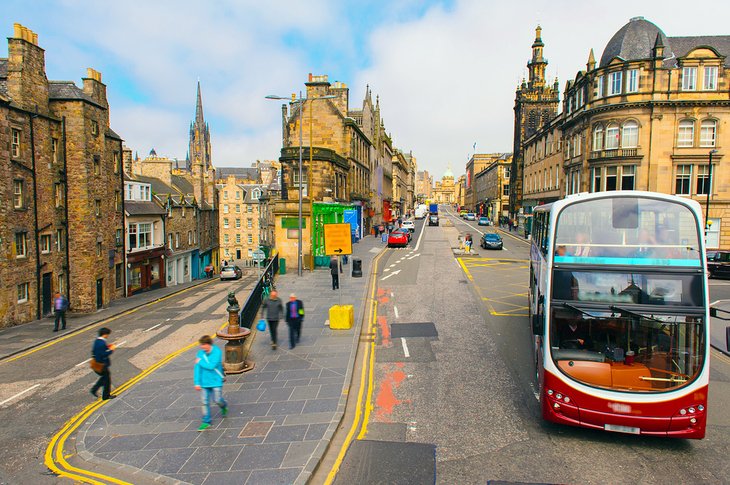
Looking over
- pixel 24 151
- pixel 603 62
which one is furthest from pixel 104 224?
pixel 603 62

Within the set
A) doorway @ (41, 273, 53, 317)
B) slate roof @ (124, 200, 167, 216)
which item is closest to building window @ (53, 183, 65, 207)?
doorway @ (41, 273, 53, 317)

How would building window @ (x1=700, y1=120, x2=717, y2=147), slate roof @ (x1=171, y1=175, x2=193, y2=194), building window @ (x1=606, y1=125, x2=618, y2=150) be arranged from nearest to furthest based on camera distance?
building window @ (x1=700, y1=120, x2=717, y2=147)
building window @ (x1=606, y1=125, x2=618, y2=150)
slate roof @ (x1=171, y1=175, x2=193, y2=194)

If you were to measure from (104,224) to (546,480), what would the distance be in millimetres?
33072

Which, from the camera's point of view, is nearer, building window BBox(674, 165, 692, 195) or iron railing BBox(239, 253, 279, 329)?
iron railing BBox(239, 253, 279, 329)

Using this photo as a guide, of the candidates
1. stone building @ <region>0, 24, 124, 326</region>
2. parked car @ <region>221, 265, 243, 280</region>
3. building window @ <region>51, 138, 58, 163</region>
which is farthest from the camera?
parked car @ <region>221, 265, 243, 280</region>

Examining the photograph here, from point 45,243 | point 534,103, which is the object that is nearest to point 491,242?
point 45,243

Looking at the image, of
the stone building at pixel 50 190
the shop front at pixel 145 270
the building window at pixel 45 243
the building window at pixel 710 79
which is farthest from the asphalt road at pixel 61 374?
the building window at pixel 710 79

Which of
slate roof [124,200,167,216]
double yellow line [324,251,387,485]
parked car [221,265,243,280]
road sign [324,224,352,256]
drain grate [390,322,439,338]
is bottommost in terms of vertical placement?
parked car [221,265,243,280]

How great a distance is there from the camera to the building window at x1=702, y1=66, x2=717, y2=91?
37875 millimetres

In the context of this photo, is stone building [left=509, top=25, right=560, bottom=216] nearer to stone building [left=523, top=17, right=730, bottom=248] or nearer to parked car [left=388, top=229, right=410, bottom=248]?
stone building [left=523, top=17, right=730, bottom=248]

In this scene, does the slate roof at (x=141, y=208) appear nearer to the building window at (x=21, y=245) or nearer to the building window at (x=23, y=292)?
the building window at (x=21, y=245)

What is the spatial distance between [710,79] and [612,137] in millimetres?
7984

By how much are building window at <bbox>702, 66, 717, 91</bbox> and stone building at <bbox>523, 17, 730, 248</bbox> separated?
66mm

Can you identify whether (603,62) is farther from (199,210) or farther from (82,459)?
(82,459)
